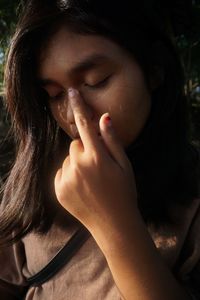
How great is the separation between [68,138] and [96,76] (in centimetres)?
36

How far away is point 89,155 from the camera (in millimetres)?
1020

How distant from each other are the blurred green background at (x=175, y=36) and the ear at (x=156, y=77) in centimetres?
Answer: 25

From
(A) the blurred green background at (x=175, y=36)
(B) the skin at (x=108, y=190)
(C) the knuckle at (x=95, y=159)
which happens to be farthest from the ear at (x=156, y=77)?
(C) the knuckle at (x=95, y=159)

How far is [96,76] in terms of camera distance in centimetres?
116

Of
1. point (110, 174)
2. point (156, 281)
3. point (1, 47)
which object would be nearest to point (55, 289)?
point (156, 281)

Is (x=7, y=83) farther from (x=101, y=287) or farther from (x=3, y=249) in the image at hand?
(x=101, y=287)

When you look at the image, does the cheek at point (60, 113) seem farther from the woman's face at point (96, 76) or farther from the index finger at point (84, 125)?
the index finger at point (84, 125)

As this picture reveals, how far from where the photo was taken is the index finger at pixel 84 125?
3.36ft

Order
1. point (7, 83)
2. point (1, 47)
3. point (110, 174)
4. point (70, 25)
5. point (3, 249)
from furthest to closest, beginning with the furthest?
point (1, 47) < point (3, 249) < point (7, 83) < point (70, 25) < point (110, 174)

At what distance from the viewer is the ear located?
1.28m

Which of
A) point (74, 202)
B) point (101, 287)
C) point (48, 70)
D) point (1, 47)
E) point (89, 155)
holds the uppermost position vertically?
point (1, 47)

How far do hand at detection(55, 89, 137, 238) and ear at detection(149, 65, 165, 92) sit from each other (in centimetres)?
33

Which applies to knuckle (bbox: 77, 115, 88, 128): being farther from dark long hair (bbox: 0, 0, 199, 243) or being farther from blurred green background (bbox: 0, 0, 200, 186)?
blurred green background (bbox: 0, 0, 200, 186)

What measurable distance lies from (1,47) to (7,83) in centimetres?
62
